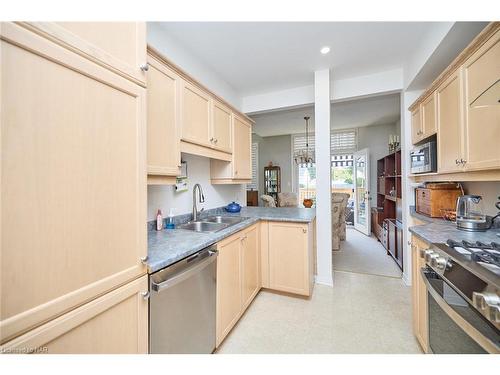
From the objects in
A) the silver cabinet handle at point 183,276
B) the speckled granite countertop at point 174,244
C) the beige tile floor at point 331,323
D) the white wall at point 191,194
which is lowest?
the beige tile floor at point 331,323

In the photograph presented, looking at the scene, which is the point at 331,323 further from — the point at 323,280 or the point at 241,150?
the point at 241,150

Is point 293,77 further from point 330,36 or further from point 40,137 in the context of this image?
point 40,137

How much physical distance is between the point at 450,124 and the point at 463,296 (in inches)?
53.4

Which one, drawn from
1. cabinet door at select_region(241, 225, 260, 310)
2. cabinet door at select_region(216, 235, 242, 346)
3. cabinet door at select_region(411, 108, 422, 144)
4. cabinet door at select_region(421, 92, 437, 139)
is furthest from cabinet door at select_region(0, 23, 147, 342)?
cabinet door at select_region(411, 108, 422, 144)

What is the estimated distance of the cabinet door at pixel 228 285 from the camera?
1.62 metres

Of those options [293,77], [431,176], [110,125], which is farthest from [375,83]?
[110,125]

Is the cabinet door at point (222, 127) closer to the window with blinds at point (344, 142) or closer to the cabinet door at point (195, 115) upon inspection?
the cabinet door at point (195, 115)

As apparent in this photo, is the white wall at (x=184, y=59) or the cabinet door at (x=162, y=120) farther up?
the white wall at (x=184, y=59)

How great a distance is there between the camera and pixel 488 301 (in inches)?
32.8

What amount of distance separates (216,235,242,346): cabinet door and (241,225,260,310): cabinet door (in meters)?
0.11

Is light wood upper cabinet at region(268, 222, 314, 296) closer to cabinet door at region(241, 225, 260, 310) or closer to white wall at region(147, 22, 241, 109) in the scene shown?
cabinet door at region(241, 225, 260, 310)

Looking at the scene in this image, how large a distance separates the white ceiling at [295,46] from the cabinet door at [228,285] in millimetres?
1924

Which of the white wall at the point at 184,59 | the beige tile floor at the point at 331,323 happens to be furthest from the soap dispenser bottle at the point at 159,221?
the white wall at the point at 184,59

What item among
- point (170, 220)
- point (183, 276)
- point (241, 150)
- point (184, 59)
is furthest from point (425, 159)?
point (184, 59)
